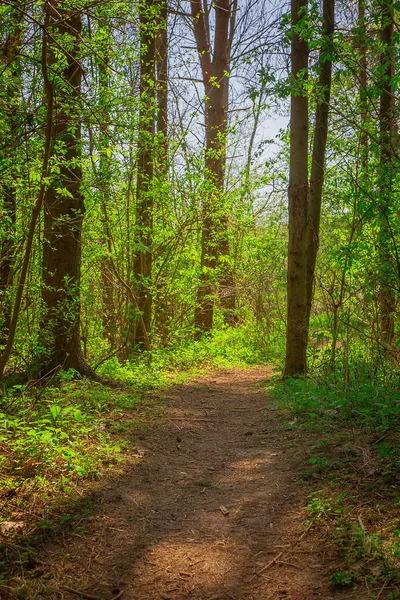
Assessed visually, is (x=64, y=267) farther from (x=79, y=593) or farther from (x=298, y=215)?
(x=79, y=593)

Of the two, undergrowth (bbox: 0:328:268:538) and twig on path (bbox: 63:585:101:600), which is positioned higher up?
undergrowth (bbox: 0:328:268:538)

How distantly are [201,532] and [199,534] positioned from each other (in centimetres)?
3

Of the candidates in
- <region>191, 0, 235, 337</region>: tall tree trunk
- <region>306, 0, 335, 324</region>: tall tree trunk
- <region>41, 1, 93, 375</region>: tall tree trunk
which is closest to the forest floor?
<region>41, 1, 93, 375</region>: tall tree trunk

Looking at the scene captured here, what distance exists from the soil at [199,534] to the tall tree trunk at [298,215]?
3.44 meters

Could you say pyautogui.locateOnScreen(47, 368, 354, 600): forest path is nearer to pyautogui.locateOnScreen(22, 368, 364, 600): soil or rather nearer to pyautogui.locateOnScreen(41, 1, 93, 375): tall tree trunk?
pyautogui.locateOnScreen(22, 368, 364, 600): soil

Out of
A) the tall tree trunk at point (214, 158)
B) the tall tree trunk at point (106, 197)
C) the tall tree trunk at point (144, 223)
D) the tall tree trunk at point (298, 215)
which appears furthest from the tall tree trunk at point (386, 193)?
the tall tree trunk at point (214, 158)

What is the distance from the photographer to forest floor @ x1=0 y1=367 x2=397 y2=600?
9.74 ft

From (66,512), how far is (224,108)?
578 inches

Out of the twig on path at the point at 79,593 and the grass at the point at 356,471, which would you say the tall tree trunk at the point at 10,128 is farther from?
the grass at the point at 356,471

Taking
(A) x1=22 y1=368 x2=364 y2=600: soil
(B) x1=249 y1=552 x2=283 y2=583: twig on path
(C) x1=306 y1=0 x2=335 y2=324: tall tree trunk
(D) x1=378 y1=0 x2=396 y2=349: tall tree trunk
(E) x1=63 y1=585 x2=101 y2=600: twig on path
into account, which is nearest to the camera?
(E) x1=63 y1=585 x2=101 y2=600: twig on path

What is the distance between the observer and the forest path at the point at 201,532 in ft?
9.86

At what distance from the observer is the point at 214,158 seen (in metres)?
14.2

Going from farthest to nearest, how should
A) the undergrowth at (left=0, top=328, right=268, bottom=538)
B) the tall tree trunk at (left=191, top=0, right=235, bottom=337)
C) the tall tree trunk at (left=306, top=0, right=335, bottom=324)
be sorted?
the tall tree trunk at (left=191, top=0, right=235, bottom=337) → the tall tree trunk at (left=306, top=0, right=335, bottom=324) → the undergrowth at (left=0, top=328, right=268, bottom=538)

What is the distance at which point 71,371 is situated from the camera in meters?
7.67
